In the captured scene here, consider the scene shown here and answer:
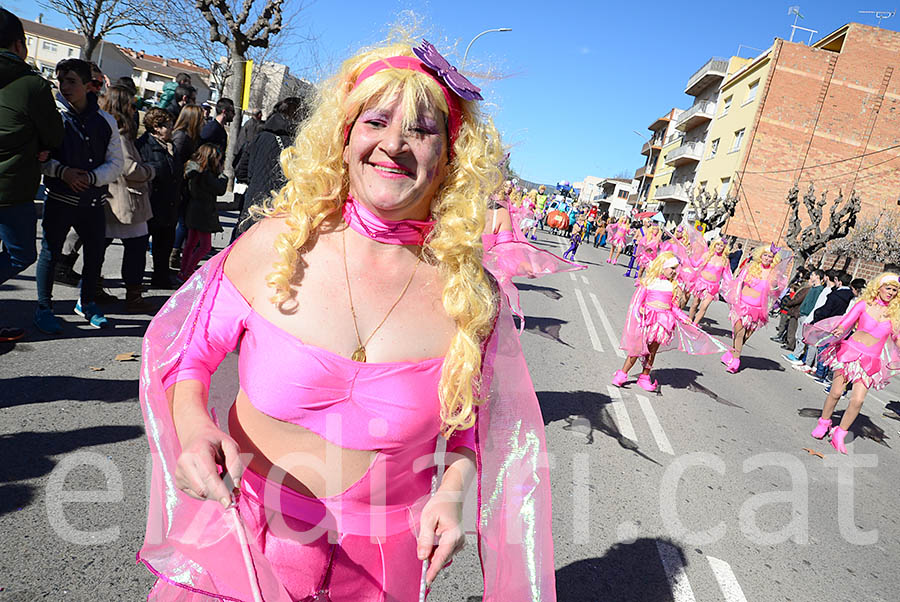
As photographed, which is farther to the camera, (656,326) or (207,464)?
(656,326)

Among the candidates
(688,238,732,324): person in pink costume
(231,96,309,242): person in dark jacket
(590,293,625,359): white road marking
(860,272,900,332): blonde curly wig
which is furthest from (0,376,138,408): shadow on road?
(688,238,732,324): person in pink costume

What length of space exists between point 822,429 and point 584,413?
317 cm

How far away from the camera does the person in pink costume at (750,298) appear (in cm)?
1008

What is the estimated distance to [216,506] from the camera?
1.38 meters

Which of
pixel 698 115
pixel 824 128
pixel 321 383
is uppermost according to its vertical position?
pixel 698 115

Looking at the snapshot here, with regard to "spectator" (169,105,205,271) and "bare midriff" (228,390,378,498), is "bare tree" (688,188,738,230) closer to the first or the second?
"spectator" (169,105,205,271)

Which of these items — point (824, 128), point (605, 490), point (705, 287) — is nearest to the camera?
point (605, 490)

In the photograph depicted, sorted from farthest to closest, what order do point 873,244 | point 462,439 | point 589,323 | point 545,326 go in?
1. point 873,244
2. point 589,323
3. point 545,326
4. point 462,439

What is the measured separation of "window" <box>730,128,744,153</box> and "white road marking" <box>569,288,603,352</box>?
30.8 meters

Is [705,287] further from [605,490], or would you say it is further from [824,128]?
[824,128]

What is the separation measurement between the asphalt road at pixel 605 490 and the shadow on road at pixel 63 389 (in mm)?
15

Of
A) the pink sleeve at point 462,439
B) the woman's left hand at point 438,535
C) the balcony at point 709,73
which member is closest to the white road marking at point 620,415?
the pink sleeve at point 462,439

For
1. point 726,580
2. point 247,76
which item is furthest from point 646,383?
point 247,76

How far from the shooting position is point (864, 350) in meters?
7.21
